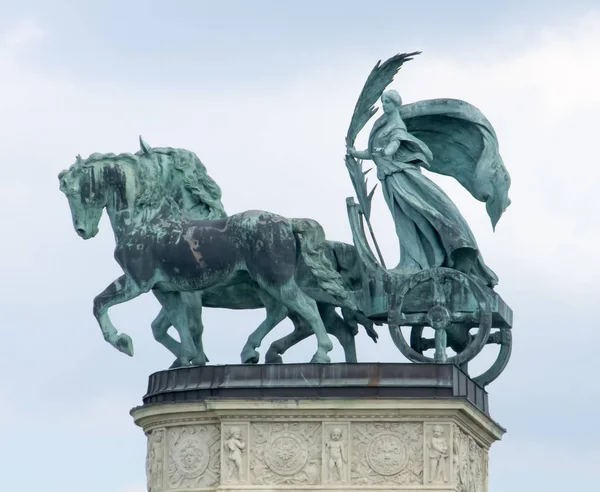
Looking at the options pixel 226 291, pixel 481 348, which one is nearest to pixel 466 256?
pixel 481 348

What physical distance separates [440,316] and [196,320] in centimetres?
397

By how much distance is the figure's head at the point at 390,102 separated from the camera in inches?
1460

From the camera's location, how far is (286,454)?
113 feet

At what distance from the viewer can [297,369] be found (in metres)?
34.8

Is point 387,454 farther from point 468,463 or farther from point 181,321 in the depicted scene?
point 181,321

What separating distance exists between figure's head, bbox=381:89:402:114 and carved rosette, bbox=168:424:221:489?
5.94 metres

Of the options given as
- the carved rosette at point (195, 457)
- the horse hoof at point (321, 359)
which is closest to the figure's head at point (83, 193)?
the carved rosette at point (195, 457)

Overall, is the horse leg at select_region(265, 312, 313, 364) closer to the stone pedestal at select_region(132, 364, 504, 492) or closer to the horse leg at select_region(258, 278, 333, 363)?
the horse leg at select_region(258, 278, 333, 363)

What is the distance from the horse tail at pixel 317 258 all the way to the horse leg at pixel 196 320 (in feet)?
6.36

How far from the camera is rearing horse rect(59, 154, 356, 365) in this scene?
35719 millimetres

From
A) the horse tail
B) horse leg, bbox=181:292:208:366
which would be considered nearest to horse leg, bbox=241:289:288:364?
horse leg, bbox=181:292:208:366

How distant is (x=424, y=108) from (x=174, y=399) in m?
6.27

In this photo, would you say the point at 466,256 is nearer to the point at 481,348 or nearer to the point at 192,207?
the point at 481,348

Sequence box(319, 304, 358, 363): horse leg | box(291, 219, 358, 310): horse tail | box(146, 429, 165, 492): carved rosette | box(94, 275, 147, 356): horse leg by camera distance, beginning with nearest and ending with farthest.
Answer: box(146, 429, 165, 492): carved rosette, box(291, 219, 358, 310): horse tail, box(94, 275, 147, 356): horse leg, box(319, 304, 358, 363): horse leg
